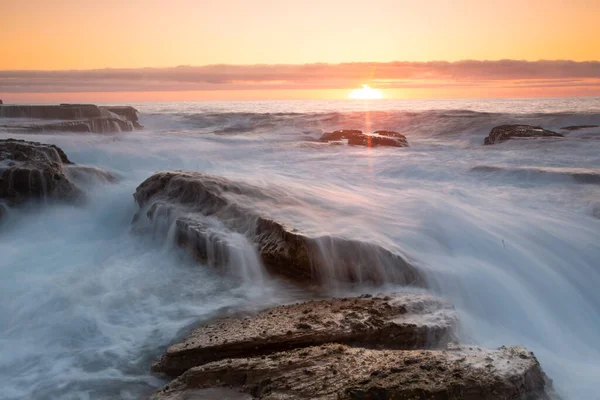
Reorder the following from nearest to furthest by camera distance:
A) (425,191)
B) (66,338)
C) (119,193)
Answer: (66,338)
(119,193)
(425,191)

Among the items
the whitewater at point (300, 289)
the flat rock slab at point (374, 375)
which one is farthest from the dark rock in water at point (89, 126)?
the flat rock slab at point (374, 375)

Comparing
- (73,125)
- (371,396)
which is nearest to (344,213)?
(371,396)

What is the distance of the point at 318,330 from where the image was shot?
3812 mm

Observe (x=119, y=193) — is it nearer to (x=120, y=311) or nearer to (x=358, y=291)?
(x=120, y=311)

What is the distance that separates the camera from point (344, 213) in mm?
7133

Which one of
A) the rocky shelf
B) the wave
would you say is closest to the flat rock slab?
the rocky shelf

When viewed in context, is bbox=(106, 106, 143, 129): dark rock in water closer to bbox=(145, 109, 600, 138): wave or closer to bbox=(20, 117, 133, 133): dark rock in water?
bbox=(145, 109, 600, 138): wave

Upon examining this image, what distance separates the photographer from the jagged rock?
5.36 meters

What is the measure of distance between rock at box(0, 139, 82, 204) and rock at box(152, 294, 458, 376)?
206 inches

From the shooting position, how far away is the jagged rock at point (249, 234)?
5355 mm

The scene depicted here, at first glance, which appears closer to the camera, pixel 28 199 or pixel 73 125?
pixel 28 199

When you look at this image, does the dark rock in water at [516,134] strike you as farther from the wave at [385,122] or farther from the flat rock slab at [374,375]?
the flat rock slab at [374,375]

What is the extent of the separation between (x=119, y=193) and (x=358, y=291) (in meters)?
5.50

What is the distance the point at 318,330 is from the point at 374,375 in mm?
845
